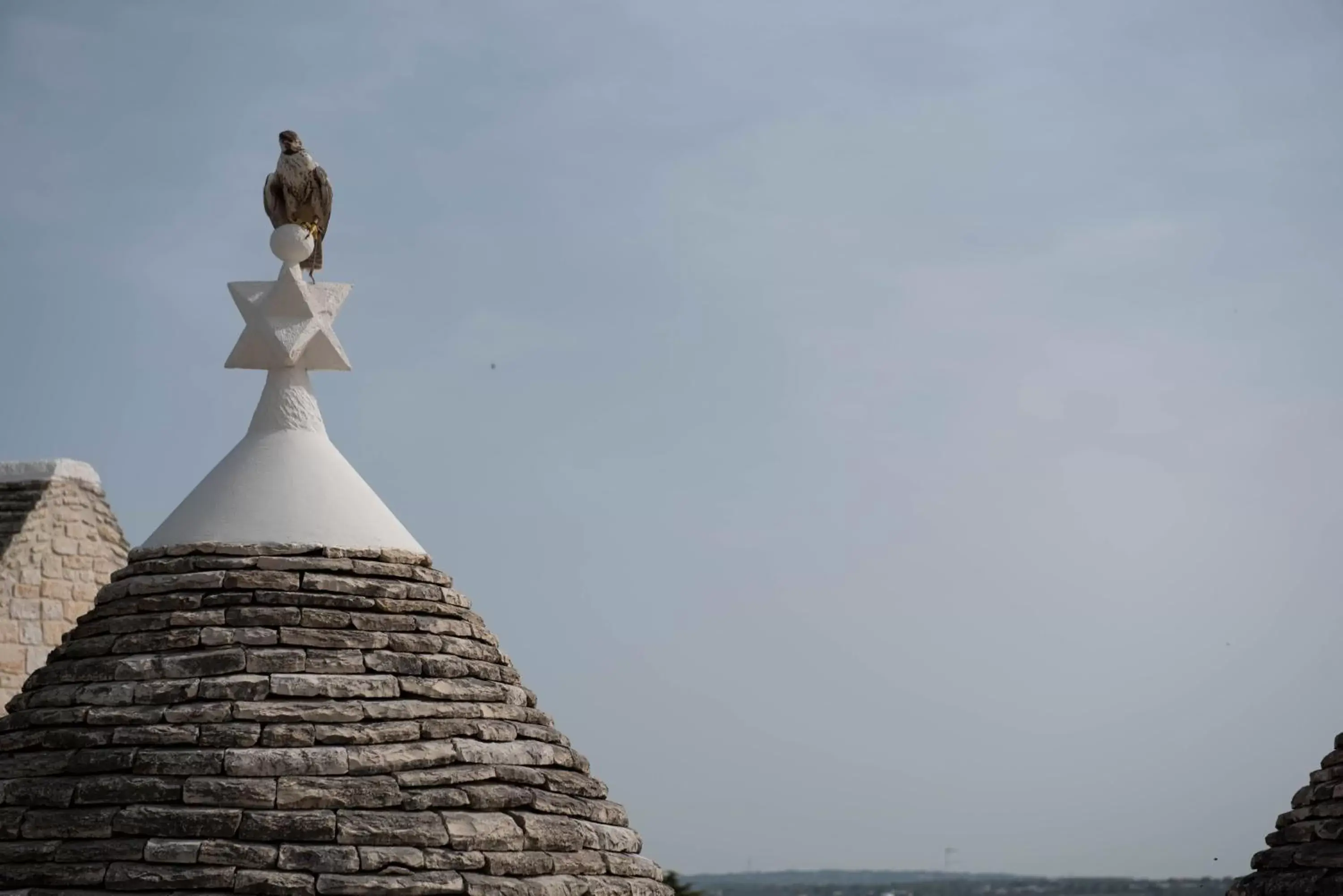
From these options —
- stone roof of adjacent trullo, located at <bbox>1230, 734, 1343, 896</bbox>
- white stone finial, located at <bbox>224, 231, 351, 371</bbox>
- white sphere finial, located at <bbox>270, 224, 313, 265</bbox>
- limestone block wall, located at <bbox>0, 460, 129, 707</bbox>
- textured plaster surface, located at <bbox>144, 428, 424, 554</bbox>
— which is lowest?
stone roof of adjacent trullo, located at <bbox>1230, 734, 1343, 896</bbox>

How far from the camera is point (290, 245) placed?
38.5 ft

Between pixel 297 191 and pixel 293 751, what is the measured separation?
408cm

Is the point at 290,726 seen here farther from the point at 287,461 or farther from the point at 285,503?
the point at 287,461

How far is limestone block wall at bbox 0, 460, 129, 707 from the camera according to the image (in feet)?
58.2

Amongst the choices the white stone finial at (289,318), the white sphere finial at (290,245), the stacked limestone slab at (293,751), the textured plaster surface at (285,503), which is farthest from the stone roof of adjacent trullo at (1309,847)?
the white sphere finial at (290,245)

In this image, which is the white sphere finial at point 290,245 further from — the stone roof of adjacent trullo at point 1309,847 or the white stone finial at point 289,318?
the stone roof of adjacent trullo at point 1309,847

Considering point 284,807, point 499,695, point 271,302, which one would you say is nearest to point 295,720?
point 284,807

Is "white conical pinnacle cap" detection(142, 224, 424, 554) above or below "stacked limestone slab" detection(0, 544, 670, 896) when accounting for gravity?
above

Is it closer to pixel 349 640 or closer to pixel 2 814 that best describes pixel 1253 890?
pixel 349 640

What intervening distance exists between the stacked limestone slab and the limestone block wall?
7406 millimetres

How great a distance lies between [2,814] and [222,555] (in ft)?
6.16

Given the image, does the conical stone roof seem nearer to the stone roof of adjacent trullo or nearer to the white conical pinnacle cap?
the white conical pinnacle cap

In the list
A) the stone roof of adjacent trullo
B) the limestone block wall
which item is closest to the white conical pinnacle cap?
the stone roof of adjacent trullo

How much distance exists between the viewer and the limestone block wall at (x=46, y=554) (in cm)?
1773
